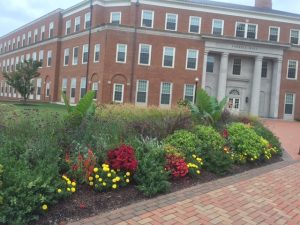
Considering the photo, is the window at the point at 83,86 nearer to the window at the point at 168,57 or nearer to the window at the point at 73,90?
the window at the point at 73,90

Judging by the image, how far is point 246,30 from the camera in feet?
137

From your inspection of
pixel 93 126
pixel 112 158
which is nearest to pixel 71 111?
pixel 93 126

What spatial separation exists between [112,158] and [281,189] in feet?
12.5

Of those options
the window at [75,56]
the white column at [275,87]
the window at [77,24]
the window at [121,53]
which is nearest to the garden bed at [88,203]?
the window at [121,53]

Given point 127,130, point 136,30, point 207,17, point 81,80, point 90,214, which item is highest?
point 207,17

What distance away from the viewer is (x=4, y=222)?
441 centimetres

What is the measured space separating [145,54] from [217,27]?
32.0ft

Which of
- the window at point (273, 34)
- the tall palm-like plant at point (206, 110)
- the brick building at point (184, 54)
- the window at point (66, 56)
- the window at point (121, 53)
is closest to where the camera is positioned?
the tall palm-like plant at point (206, 110)

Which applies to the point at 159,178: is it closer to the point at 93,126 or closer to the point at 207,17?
the point at 93,126

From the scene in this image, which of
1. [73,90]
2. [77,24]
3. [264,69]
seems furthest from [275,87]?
[77,24]

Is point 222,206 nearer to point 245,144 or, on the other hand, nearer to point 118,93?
point 245,144

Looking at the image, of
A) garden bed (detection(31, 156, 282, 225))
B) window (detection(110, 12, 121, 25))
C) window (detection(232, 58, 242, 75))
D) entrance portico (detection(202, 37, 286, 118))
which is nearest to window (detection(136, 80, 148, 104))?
entrance portico (detection(202, 37, 286, 118))

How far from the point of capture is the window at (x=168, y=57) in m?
38.5

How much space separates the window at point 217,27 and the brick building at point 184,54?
4.6 inches
